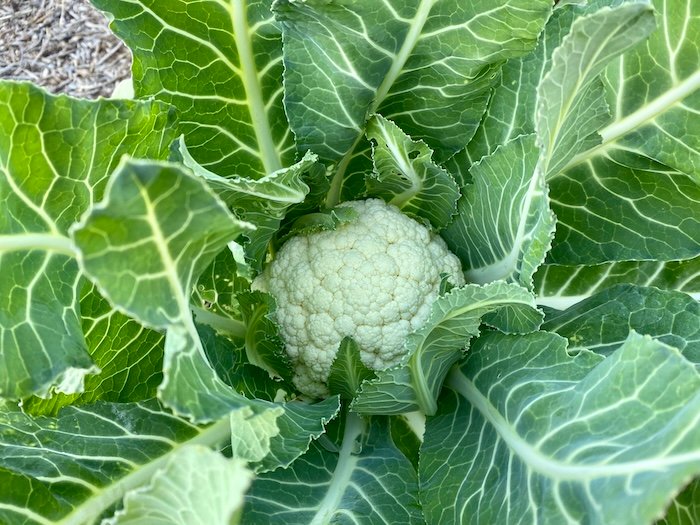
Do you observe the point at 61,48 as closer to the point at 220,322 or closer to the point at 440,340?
the point at 220,322

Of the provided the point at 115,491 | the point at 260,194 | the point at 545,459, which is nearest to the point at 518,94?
the point at 260,194

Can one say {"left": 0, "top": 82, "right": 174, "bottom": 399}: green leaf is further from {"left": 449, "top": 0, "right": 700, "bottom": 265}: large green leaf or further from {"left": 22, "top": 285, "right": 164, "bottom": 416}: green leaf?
{"left": 449, "top": 0, "right": 700, "bottom": 265}: large green leaf

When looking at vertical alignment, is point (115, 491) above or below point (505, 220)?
below

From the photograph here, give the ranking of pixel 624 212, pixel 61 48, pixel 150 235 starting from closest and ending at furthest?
1. pixel 150 235
2. pixel 624 212
3. pixel 61 48

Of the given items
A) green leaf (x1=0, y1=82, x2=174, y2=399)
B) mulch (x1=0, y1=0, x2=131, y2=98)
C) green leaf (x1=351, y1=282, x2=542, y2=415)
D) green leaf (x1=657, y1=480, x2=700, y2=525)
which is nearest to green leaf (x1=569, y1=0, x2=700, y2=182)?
green leaf (x1=351, y1=282, x2=542, y2=415)

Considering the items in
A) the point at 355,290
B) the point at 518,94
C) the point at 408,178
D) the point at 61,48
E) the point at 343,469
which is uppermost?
the point at 518,94

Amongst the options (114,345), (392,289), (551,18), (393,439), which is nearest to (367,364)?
(392,289)

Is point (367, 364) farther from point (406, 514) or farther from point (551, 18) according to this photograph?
point (551, 18)
